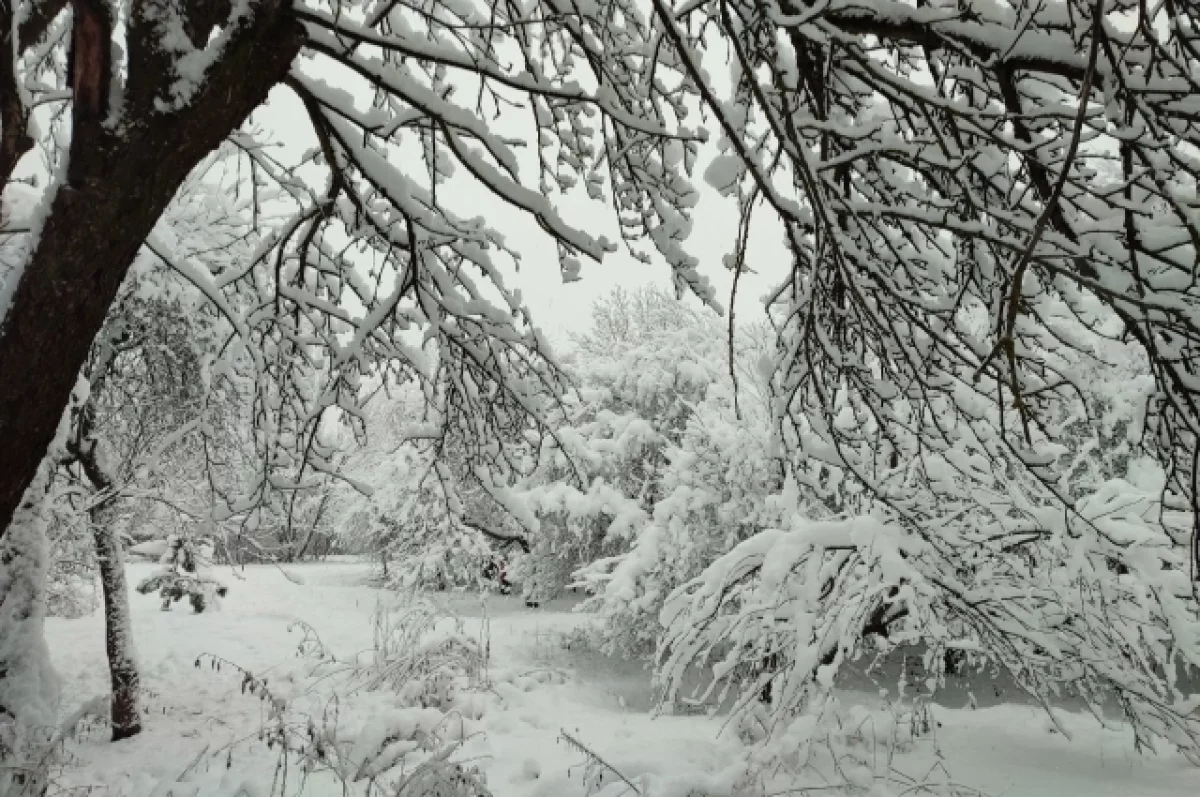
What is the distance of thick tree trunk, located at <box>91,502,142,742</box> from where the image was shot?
6.05 m

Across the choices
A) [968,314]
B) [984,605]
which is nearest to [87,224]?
[968,314]

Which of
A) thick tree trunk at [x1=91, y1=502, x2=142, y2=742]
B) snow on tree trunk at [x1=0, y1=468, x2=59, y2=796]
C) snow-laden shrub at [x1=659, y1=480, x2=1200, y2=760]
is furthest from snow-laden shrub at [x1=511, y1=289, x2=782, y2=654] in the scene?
thick tree trunk at [x1=91, y1=502, x2=142, y2=742]

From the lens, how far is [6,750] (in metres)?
3.80

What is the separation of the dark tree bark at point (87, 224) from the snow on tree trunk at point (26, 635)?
10.5ft

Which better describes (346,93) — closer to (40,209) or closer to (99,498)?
(40,209)

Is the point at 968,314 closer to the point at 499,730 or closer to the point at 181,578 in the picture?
the point at 499,730

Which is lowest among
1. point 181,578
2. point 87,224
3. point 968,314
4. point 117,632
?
point 117,632

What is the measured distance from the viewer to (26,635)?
13.9 feet

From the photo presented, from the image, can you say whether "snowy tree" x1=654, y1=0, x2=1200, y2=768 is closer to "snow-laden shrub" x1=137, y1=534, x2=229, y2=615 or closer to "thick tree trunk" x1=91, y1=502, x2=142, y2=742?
"thick tree trunk" x1=91, y1=502, x2=142, y2=742

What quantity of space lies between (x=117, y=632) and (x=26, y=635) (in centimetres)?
215

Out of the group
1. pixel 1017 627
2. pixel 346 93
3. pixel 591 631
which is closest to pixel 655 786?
pixel 1017 627

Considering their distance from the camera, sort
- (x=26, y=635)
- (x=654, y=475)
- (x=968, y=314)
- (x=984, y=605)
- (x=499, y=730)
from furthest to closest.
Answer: (x=654, y=475), (x=499, y=730), (x=26, y=635), (x=984, y=605), (x=968, y=314)

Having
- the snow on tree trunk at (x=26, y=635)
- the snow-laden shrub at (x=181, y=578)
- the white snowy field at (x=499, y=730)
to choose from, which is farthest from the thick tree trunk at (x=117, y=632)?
the snow on tree trunk at (x=26, y=635)

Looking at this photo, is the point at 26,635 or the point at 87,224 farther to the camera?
the point at 26,635
